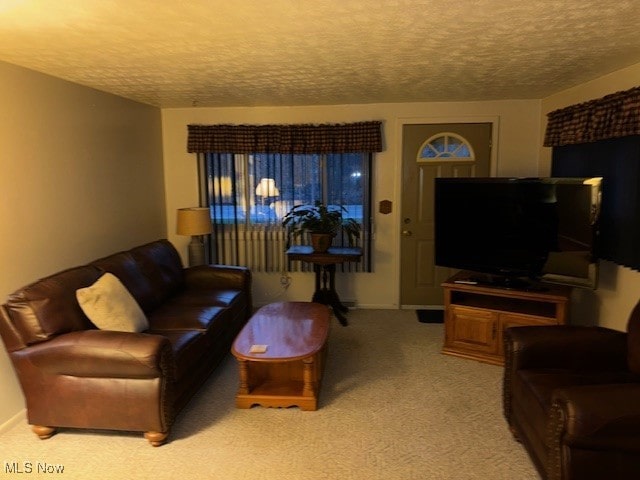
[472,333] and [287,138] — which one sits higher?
[287,138]

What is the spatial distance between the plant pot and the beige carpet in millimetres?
1337

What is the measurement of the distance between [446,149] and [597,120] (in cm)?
156

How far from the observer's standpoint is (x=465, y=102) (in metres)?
4.43

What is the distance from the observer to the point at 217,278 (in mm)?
4109

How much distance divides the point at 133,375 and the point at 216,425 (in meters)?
0.62

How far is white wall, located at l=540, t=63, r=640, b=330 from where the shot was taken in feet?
9.87

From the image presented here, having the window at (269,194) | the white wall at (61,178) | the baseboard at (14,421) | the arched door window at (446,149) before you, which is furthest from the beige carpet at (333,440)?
the arched door window at (446,149)

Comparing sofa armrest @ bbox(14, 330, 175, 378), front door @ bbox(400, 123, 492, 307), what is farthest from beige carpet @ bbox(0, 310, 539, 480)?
front door @ bbox(400, 123, 492, 307)

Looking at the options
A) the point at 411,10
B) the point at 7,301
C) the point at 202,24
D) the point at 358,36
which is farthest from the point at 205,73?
the point at 7,301

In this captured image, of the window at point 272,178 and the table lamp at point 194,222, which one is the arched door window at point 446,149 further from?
the table lamp at point 194,222

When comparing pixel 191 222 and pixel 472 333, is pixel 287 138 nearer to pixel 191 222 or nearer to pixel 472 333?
pixel 191 222

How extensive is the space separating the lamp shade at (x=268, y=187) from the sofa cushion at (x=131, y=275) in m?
1.61

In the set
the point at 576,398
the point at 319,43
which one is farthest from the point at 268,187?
the point at 576,398

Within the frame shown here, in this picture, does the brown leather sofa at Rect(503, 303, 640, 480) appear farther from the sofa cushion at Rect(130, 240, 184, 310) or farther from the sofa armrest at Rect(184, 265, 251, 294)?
the sofa cushion at Rect(130, 240, 184, 310)
